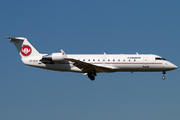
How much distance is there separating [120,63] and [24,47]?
12.5 meters

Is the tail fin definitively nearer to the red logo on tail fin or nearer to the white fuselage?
the red logo on tail fin

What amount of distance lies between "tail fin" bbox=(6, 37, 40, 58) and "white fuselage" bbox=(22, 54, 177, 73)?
135 cm

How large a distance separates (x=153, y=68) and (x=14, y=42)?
17895 mm

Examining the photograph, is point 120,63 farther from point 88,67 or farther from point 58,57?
point 58,57

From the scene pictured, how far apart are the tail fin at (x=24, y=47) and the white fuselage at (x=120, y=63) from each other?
135 centimetres

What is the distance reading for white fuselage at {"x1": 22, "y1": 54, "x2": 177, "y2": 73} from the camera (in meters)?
32.3

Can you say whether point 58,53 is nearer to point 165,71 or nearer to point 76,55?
point 76,55

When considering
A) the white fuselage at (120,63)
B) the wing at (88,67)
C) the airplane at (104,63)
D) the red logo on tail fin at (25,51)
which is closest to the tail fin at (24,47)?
the red logo on tail fin at (25,51)

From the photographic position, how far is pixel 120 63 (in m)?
32.3

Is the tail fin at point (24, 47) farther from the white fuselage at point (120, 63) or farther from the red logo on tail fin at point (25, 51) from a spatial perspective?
the white fuselage at point (120, 63)

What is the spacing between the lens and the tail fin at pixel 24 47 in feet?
113

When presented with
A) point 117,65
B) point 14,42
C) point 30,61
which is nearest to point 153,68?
point 117,65

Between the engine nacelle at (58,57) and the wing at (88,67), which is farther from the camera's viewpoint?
the engine nacelle at (58,57)

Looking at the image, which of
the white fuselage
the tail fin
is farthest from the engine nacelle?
the tail fin
